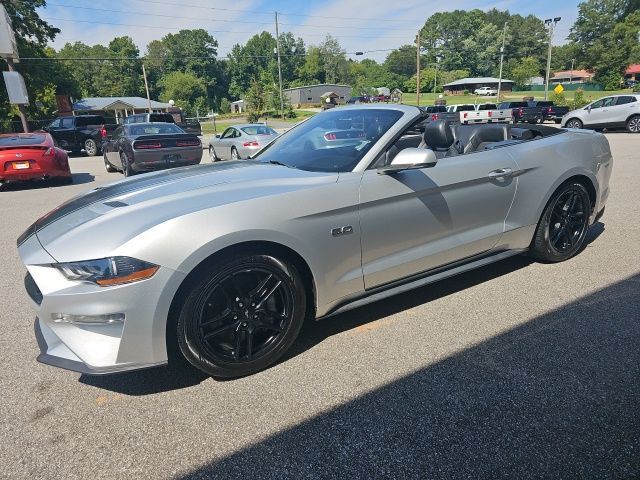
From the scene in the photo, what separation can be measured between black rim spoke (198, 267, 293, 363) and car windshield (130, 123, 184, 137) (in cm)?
1057

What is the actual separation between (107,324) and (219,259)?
631 mm

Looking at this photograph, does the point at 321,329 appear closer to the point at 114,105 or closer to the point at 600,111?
the point at 600,111

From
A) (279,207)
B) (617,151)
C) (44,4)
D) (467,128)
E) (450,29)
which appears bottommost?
(617,151)

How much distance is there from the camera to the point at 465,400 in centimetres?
235

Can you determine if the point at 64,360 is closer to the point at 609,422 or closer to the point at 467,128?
the point at 609,422

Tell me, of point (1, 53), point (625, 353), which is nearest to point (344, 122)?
point (625, 353)

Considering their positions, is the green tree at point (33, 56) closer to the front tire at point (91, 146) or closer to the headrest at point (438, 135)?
the front tire at point (91, 146)

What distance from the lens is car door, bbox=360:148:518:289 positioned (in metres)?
2.88

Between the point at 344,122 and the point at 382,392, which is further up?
the point at 344,122

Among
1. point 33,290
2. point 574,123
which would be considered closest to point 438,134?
point 33,290

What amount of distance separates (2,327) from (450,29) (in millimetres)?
150923

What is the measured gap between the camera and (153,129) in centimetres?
1243

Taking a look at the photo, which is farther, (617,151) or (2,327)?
(617,151)

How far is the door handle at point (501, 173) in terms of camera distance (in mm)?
3426
